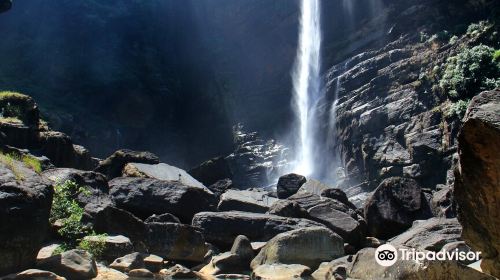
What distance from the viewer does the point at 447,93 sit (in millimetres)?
35000

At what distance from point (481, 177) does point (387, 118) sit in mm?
35309

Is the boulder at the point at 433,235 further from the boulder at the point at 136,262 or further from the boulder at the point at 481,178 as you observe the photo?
the boulder at the point at 481,178

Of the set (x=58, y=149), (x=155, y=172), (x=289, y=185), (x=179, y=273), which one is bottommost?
(x=179, y=273)

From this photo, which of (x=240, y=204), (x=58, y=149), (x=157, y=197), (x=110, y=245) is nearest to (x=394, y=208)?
(x=240, y=204)

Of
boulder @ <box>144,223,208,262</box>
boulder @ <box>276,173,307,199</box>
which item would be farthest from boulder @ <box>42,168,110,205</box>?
boulder @ <box>276,173,307,199</box>

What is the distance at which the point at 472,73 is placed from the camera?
33.0m

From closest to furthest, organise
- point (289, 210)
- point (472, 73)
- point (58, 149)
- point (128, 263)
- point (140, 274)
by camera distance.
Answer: point (140, 274), point (128, 263), point (289, 210), point (58, 149), point (472, 73)

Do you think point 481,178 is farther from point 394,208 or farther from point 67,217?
point 394,208

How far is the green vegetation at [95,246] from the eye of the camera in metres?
12.3

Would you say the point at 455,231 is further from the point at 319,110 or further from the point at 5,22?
the point at 5,22

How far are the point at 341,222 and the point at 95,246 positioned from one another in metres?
9.41

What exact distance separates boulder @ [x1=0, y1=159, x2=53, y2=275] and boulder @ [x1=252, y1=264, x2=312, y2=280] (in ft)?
17.1

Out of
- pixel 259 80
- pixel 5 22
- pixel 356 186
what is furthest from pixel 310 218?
pixel 5 22

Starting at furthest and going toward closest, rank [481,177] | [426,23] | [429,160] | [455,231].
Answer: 1. [426,23]
2. [429,160]
3. [455,231]
4. [481,177]
